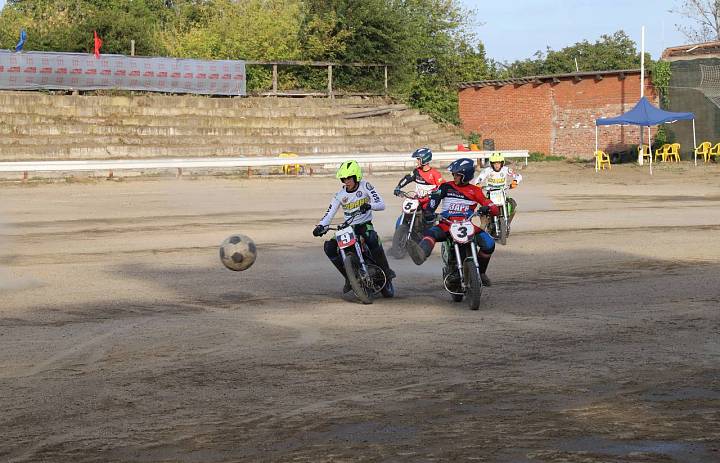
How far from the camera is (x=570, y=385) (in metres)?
8.27

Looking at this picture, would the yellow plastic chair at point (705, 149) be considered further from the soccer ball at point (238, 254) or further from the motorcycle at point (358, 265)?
the soccer ball at point (238, 254)

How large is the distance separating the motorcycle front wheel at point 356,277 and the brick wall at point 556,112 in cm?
3727

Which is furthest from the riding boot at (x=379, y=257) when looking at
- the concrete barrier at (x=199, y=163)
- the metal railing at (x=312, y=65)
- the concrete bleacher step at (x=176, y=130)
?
the metal railing at (x=312, y=65)

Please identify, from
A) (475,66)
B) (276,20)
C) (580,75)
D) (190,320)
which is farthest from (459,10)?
(190,320)

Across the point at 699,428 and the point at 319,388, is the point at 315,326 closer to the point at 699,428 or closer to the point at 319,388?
the point at 319,388

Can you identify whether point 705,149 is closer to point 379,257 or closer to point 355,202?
point 379,257

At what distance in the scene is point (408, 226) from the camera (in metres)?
16.9

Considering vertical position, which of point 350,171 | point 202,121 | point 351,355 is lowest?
point 351,355

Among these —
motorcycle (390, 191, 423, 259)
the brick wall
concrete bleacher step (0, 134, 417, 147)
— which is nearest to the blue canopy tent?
the brick wall

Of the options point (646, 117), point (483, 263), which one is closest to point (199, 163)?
point (646, 117)

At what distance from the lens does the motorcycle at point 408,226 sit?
16609 millimetres

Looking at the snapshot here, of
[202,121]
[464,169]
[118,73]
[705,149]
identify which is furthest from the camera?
[118,73]

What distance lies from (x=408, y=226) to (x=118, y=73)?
29.4m

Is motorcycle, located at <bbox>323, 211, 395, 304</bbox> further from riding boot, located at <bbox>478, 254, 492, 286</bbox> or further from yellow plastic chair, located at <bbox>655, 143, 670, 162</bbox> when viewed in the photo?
yellow plastic chair, located at <bbox>655, 143, 670, 162</bbox>
